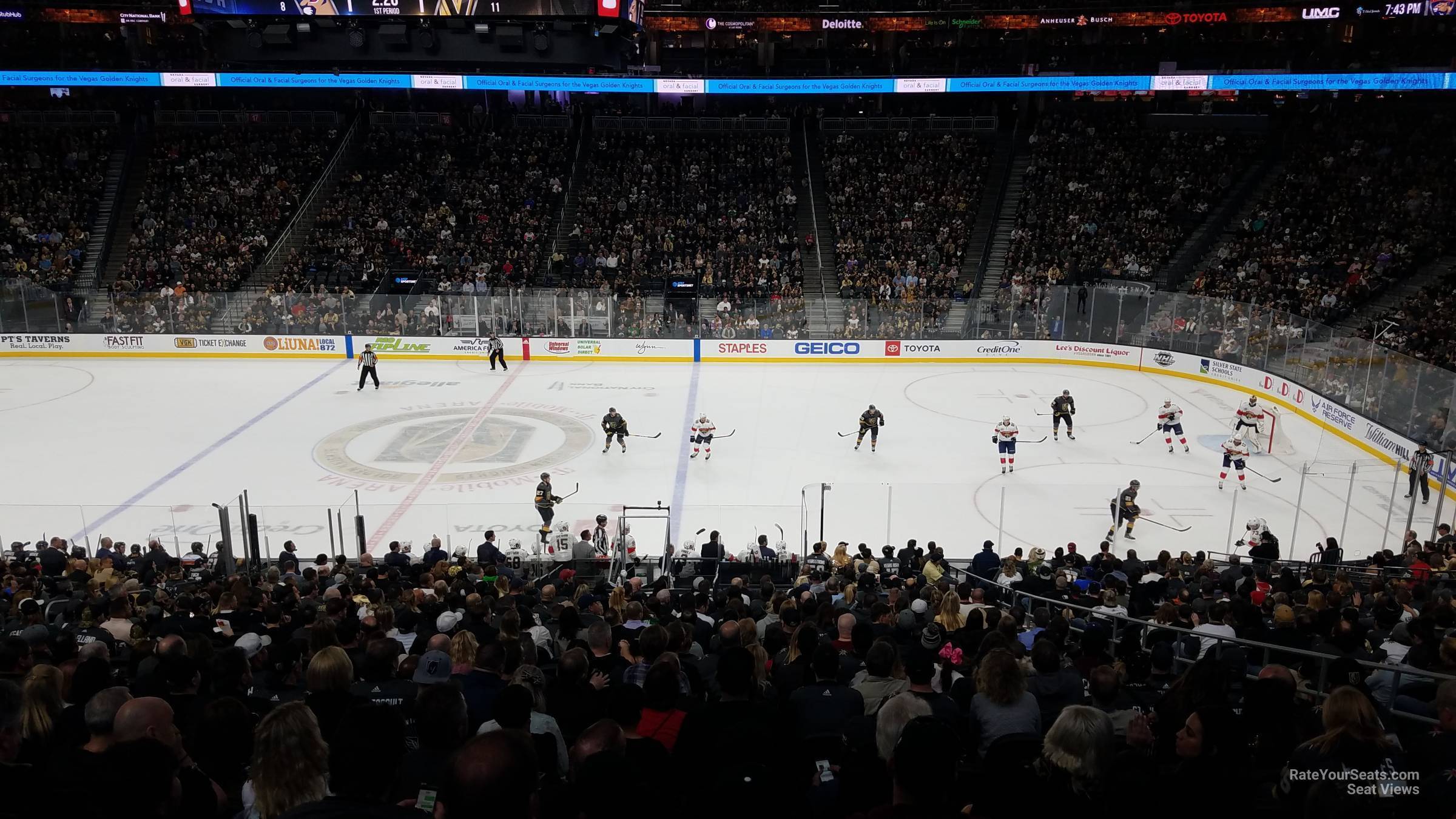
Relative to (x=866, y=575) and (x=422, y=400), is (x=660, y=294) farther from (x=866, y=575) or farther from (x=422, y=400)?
(x=866, y=575)

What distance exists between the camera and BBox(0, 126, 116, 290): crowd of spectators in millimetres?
33000

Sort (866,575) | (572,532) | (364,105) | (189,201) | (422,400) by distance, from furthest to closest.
A: (364,105), (189,201), (422,400), (572,532), (866,575)

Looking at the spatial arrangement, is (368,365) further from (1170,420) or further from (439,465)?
(1170,420)

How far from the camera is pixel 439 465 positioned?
1886cm

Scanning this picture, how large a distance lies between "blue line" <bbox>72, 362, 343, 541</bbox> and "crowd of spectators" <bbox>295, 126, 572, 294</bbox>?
23.9ft

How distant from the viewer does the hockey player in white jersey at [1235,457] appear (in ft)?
56.4

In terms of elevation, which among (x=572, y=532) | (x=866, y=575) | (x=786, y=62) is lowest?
(x=572, y=532)

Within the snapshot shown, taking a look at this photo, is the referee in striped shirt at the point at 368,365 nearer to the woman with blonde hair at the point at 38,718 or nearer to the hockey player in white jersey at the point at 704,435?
the hockey player in white jersey at the point at 704,435

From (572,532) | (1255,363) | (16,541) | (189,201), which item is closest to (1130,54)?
(1255,363)

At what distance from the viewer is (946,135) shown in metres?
38.8

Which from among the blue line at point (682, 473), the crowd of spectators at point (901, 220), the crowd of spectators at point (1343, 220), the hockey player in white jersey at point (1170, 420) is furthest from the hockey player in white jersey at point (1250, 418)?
the crowd of spectators at point (901, 220)

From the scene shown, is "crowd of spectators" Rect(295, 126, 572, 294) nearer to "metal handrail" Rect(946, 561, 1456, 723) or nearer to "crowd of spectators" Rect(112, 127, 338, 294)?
"crowd of spectators" Rect(112, 127, 338, 294)

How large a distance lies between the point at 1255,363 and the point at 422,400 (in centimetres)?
1986

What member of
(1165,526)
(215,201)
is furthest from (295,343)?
(1165,526)
